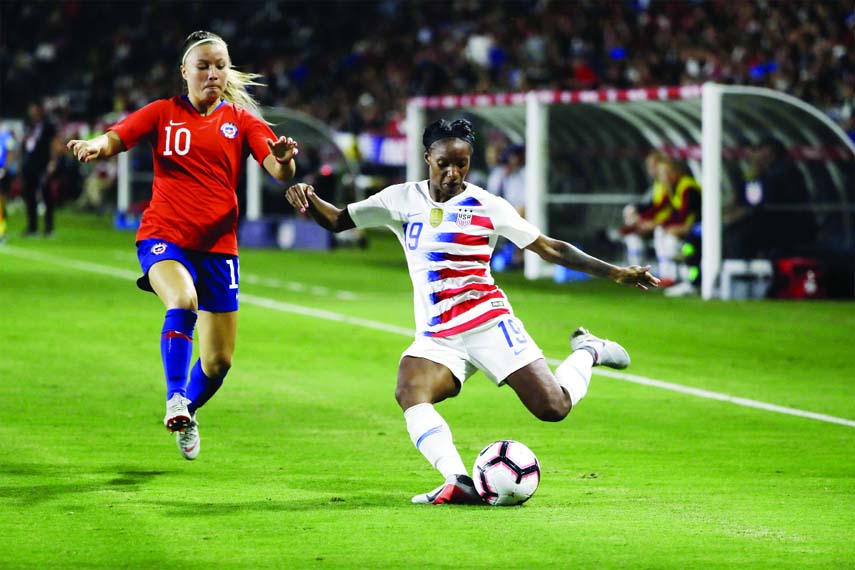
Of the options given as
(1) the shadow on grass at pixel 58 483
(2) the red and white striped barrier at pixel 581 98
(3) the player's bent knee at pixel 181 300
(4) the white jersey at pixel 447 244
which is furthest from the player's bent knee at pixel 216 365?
(2) the red and white striped barrier at pixel 581 98

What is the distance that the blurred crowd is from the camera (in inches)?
1237

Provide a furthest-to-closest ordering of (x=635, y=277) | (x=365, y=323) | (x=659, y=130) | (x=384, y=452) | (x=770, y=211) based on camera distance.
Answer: (x=659, y=130) < (x=770, y=211) < (x=365, y=323) < (x=384, y=452) < (x=635, y=277)

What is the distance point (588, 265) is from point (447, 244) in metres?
0.71

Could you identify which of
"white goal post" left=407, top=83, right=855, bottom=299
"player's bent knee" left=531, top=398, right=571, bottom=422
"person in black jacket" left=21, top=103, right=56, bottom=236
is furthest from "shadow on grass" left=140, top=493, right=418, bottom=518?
"person in black jacket" left=21, top=103, right=56, bottom=236

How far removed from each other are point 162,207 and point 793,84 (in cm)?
2228

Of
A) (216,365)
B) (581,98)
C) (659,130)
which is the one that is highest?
(581,98)

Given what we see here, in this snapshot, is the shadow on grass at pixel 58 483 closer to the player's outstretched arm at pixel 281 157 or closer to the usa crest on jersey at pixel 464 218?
the player's outstretched arm at pixel 281 157

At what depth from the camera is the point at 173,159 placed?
894cm

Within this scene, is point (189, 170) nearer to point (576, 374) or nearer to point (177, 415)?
point (177, 415)

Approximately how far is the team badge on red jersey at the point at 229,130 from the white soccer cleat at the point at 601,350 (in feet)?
6.98

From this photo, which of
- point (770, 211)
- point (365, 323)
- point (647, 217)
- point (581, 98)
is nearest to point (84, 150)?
point (365, 323)

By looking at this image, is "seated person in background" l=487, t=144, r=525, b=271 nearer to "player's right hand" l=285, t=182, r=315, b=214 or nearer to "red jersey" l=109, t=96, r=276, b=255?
"red jersey" l=109, t=96, r=276, b=255

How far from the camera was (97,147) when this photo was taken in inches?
341

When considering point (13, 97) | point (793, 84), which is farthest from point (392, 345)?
point (13, 97)
